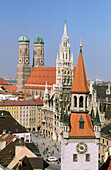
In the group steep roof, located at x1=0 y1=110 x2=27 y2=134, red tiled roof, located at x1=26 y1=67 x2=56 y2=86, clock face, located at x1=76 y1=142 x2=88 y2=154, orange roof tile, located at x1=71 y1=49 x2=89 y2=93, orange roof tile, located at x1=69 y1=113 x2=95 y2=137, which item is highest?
red tiled roof, located at x1=26 y1=67 x2=56 y2=86

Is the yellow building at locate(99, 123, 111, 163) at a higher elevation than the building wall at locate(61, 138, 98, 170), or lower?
lower

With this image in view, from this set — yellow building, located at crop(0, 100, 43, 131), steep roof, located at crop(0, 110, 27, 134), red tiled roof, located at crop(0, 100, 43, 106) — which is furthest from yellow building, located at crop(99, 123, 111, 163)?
red tiled roof, located at crop(0, 100, 43, 106)

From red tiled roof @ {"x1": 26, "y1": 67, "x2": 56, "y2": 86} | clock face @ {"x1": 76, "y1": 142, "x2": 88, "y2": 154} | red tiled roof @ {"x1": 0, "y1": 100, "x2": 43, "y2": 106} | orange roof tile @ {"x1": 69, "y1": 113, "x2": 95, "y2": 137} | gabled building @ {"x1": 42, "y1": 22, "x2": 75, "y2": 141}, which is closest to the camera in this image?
clock face @ {"x1": 76, "y1": 142, "x2": 88, "y2": 154}

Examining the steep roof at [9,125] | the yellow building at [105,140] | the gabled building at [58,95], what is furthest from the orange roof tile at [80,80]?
the gabled building at [58,95]

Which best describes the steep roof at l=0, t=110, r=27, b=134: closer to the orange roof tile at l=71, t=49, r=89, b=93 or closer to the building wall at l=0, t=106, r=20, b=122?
the orange roof tile at l=71, t=49, r=89, b=93

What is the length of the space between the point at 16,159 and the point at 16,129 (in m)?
36.1

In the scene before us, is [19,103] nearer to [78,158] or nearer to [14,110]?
[14,110]

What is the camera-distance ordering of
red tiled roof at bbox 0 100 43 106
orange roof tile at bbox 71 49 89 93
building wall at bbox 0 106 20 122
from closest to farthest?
orange roof tile at bbox 71 49 89 93 → building wall at bbox 0 106 20 122 → red tiled roof at bbox 0 100 43 106

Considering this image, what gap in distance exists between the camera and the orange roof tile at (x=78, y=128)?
36812mm

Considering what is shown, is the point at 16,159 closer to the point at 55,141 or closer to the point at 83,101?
the point at 83,101

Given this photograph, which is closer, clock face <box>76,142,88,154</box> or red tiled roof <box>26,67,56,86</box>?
clock face <box>76,142,88,154</box>

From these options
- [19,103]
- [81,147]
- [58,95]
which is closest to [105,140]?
[81,147]

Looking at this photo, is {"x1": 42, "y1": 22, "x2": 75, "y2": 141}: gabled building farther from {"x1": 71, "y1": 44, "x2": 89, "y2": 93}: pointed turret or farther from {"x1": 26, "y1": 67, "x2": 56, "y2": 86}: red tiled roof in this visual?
{"x1": 71, "y1": 44, "x2": 89, "y2": 93}: pointed turret

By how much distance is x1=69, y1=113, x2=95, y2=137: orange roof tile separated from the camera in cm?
3681
